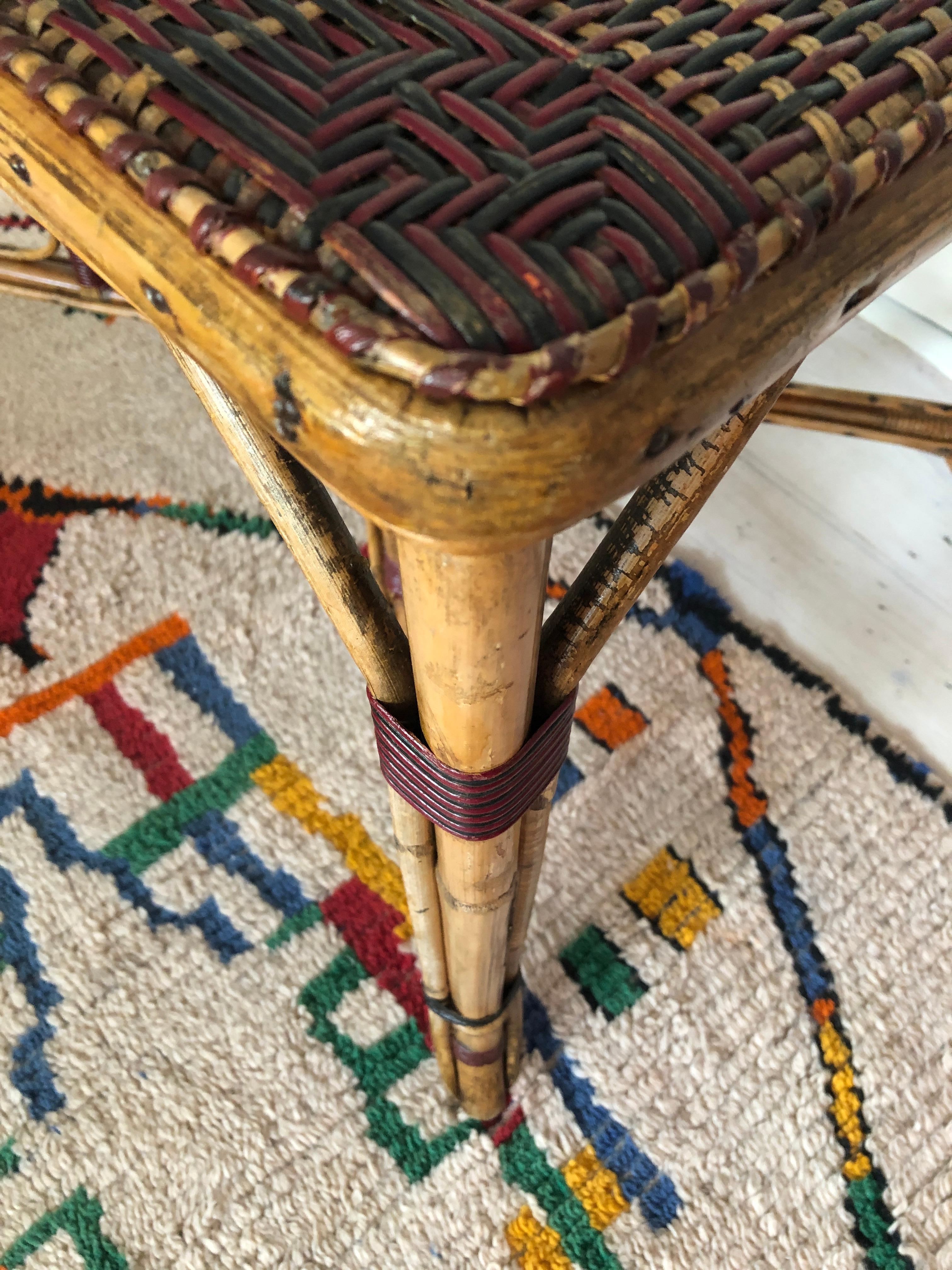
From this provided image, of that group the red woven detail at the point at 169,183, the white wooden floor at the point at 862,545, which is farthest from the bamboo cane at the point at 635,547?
the white wooden floor at the point at 862,545

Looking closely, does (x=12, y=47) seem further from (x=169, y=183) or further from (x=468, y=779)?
(x=468, y=779)

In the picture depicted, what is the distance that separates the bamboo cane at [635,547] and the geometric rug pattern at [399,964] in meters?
0.39

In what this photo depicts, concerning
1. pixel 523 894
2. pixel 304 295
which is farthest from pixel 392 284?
pixel 523 894

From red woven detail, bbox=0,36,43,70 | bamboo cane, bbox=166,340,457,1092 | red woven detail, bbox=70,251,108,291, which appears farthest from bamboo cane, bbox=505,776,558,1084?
red woven detail, bbox=70,251,108,291

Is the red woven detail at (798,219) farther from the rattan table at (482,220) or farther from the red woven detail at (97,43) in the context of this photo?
the red woven detail at (97,43)

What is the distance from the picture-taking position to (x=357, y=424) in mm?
238

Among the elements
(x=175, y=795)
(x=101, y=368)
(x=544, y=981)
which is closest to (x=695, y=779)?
(x=544, y=981)

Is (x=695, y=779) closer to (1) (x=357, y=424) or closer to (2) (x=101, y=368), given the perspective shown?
(1) (x=357, y=424)

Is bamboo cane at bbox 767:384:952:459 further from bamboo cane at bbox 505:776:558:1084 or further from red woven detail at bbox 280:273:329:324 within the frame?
red woven detail at bbox 280:273:329:324

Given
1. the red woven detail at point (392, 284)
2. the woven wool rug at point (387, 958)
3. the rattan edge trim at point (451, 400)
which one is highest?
the red woven detail at point (392, 284)

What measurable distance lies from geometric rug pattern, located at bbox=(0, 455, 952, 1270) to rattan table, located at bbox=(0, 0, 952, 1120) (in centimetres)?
40

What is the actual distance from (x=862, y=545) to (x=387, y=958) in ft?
1.97

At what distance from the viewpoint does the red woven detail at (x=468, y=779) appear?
396 millimetres

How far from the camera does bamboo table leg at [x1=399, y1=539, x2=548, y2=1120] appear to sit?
0.96 ft
